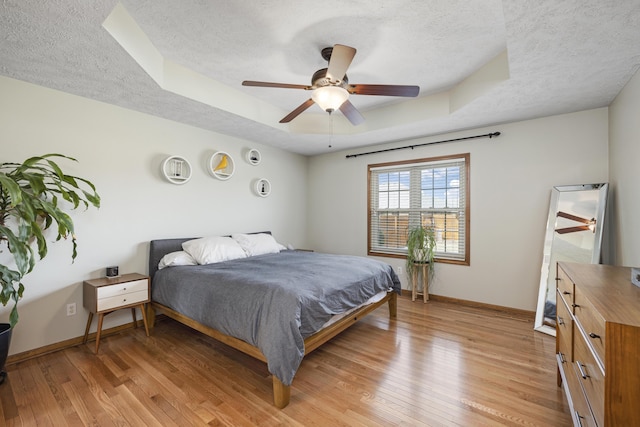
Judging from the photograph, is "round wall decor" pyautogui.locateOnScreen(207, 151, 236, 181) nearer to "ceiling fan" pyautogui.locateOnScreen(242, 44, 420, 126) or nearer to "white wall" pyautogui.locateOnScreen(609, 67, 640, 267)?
"ceiling fan" pyautogui.locateOnScreen(242, 44, 420, 126)

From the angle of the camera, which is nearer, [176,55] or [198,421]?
[198,421]

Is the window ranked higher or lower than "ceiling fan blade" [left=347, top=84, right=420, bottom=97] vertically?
lower

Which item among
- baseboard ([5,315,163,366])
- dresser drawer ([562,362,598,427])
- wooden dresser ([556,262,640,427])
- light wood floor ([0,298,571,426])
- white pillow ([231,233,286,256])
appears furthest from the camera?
white pillow ([231,233,286,256])

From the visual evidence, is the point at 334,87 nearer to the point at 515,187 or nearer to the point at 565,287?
the point at 565,287

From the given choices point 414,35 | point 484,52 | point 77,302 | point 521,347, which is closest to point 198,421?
point 77,302

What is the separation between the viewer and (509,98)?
2.75m

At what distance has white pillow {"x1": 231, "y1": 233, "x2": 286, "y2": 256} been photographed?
12.3 feet

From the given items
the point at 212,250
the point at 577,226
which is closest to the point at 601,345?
the point at 577,226

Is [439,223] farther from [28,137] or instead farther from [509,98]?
[28,137]

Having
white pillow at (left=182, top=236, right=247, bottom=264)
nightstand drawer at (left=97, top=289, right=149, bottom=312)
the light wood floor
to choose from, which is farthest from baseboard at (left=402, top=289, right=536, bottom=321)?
nightstand drawer at (left=97, top=289, right=149, bottom=312)

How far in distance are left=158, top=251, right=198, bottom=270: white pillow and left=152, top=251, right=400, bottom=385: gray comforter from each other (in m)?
0.08

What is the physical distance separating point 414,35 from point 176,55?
2048 millimetres

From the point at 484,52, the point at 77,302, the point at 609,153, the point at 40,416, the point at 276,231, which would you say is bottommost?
the point at 40,416

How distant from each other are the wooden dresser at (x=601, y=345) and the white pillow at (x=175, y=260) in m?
3.22
